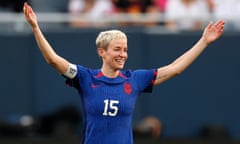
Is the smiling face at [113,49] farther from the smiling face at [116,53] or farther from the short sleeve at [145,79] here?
the short sleeve at [145,79]

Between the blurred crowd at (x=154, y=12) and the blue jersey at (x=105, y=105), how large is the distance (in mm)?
6396

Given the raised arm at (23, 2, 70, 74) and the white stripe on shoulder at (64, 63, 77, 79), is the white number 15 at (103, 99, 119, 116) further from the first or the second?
the raised arm at (23, 2, 70, 74)

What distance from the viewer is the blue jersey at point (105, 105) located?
8438 mm

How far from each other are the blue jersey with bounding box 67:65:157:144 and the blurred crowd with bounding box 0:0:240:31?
21.0 ft

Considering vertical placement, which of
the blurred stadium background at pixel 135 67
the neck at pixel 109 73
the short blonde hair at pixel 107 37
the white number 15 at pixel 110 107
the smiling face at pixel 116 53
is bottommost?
the blurred stadium background at pixel 135 67

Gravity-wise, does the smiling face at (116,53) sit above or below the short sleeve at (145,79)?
above

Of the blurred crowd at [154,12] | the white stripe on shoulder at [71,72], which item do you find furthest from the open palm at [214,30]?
the blurred crowd at [154,12]

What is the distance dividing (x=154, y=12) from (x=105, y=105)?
6.95 m

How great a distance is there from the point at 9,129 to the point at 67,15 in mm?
2247

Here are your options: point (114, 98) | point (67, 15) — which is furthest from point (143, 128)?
point (114, 98)

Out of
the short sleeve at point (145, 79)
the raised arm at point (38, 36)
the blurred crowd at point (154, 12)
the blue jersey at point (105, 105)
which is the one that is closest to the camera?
the raised arm at point (38, 36)

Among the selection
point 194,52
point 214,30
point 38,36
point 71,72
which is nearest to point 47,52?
point 38,36

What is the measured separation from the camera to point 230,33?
15.7 m

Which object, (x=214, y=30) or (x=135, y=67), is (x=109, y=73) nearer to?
(x=214, y=30)
